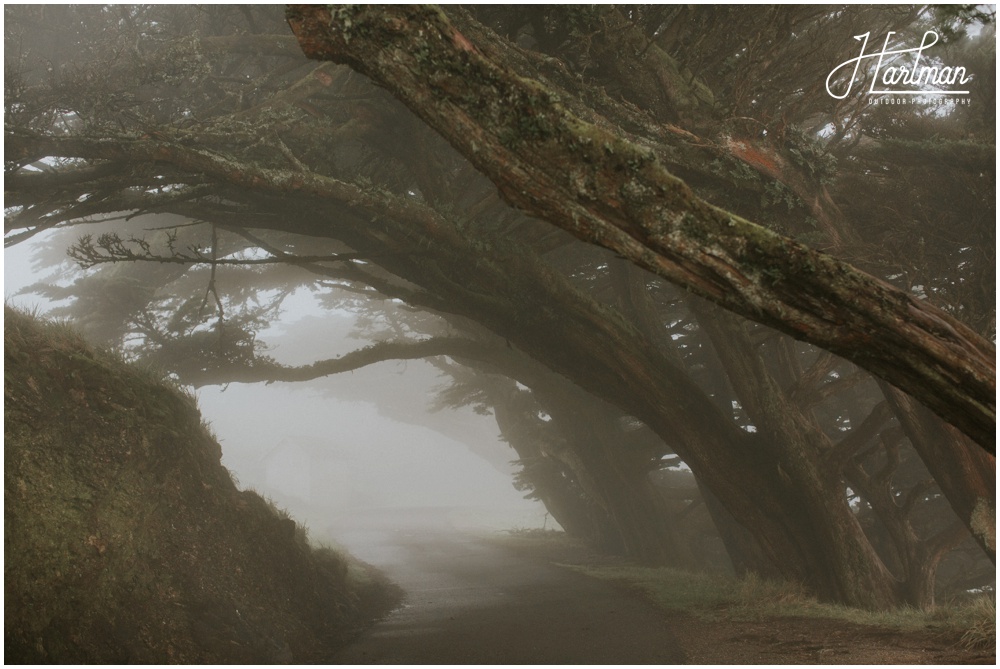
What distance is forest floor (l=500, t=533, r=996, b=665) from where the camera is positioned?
16.0 feet

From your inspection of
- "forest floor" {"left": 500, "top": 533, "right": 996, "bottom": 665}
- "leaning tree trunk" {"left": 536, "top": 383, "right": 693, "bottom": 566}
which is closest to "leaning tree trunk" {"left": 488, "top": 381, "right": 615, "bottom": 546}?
"leaning tree trunk" {"left": 536, "top": 383, "right": 693, "bottom": 566}

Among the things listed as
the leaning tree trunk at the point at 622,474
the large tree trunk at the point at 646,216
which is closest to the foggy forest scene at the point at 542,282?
the large tree trunk at the point at 646,216

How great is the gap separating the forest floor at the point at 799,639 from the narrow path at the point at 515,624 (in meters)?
0.29

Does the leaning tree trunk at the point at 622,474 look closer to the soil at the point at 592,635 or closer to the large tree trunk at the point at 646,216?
the soil at the point at 592,635

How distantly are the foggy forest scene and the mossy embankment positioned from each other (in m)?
0.03

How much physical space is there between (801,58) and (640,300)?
13.1 feet

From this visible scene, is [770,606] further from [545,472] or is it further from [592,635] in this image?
[545,472]

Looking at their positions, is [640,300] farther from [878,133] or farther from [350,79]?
[350,79]

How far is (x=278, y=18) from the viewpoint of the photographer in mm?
8992

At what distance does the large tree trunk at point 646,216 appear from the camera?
115 inches

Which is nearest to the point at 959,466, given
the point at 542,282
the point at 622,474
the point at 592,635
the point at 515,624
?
the point at 592,635

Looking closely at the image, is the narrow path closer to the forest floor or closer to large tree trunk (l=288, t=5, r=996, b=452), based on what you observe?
the forest floor

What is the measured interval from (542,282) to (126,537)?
4.83 m

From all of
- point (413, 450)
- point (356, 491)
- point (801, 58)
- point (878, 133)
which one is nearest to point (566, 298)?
point (801, 58)
